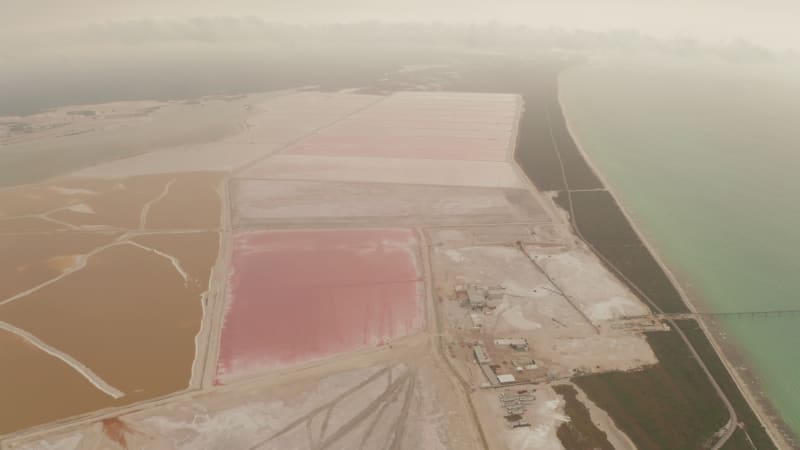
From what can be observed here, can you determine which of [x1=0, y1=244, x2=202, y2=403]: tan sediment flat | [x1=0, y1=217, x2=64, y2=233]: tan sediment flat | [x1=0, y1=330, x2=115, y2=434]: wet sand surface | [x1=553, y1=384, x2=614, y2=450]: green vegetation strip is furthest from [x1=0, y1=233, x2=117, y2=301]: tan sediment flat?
[x1=553, y1=384, x2=614, y2=450]: green vegetation strip

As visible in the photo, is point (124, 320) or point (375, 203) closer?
point (124, 320)

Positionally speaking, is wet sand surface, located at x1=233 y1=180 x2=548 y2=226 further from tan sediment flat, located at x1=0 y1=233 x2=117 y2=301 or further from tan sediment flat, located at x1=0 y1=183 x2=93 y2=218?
tan sediment flat, located at x1=0 y1=183 x2=93 y2=218

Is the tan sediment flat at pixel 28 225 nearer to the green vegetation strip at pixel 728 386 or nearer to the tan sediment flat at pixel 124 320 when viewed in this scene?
the tan sediment flat at pixel 124 320

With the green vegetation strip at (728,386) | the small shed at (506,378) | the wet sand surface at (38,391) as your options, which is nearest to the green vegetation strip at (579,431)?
the small shed at (506,378)

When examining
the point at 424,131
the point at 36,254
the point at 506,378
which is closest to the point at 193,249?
the point at 36,254

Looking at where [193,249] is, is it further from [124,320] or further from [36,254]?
[36,254]

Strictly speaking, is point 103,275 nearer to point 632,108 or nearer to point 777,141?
point 777,141
